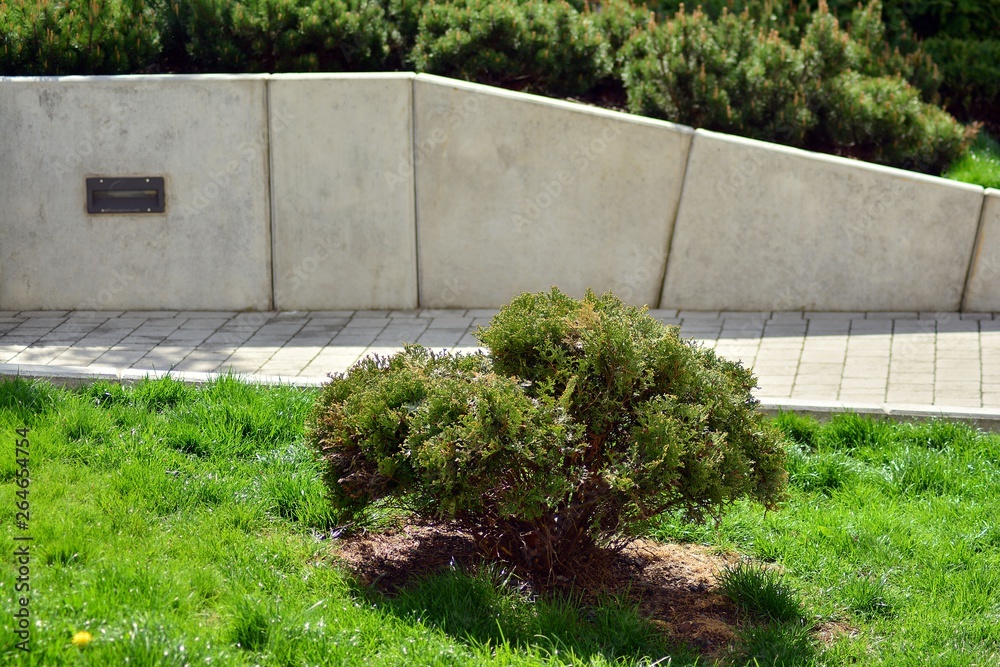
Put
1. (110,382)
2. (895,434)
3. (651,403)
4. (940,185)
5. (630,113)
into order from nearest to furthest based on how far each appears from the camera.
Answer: (651,403)
(895,434)
(110,382)
(940,185)
(630,113)

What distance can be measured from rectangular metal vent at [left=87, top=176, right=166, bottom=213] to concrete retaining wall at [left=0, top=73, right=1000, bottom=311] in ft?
0.24

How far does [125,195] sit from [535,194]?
3046 mm

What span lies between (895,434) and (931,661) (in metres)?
2.02

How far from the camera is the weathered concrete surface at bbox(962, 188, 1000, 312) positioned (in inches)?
313

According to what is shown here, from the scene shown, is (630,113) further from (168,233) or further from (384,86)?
(168,233)

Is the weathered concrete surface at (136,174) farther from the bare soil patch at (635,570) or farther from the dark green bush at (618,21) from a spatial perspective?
the bare soil patch at (635,570)

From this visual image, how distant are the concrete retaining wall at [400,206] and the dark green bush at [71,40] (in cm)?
46

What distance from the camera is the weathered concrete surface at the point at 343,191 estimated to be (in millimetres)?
8352

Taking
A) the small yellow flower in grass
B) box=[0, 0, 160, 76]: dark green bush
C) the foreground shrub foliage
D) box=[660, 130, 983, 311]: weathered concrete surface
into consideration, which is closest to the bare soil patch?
the foreground shrub foliage

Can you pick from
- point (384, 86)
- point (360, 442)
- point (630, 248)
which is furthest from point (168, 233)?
point (360, 442)

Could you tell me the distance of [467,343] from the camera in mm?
7492

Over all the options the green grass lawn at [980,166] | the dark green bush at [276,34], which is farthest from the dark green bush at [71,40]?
the green grass lawn at [980,166]

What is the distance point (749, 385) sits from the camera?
13.7 feet

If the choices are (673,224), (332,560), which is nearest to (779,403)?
(332,560)
